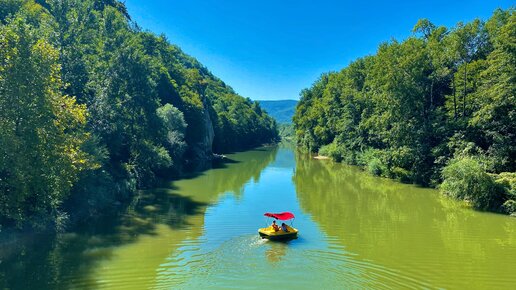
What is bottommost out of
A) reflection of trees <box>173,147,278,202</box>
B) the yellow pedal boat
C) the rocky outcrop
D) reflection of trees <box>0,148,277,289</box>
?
reflection of trees <box>0,148,277,289</box>

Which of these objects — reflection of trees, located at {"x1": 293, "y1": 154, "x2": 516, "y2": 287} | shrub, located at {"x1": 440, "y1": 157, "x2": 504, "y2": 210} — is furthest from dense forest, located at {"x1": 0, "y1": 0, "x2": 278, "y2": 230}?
shrub, located at {"x1": 440, "y1": 157, "x2": 504, "y2": 210}

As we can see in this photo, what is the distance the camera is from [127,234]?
2303cm

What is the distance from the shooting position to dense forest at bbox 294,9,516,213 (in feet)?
98.0

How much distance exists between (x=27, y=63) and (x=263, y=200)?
2145 centimetres

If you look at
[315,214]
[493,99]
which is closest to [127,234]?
[315,214]

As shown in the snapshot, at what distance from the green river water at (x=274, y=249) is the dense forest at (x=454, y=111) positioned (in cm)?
315

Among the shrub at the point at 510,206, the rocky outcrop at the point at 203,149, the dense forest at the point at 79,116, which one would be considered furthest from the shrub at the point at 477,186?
Answer: the rocky outcrop at the point at 203,149

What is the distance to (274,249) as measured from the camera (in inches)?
773

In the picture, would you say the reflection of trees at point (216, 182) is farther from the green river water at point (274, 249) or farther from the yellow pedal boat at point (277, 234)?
the yellow pedal boat at point (277, 234)

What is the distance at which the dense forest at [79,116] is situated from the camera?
19156 millimetres

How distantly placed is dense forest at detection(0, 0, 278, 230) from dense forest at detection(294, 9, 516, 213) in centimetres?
2738

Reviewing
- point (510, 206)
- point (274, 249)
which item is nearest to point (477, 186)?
point (510, 206)

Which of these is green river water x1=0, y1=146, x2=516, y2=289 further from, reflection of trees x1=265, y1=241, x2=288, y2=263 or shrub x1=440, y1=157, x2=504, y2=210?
shrub x1=440, y1=157, x2=504, y2=210

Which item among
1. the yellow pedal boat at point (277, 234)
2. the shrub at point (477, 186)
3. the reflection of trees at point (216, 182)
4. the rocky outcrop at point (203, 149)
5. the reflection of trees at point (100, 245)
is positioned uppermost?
the rocky outcrop at point (203, 149)
